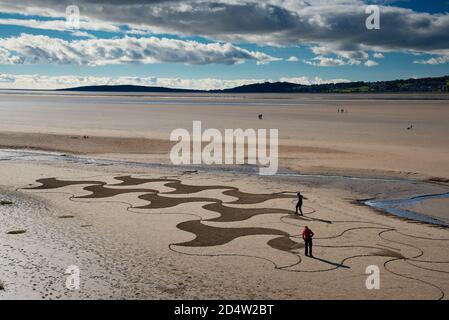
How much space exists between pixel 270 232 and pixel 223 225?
313 cm

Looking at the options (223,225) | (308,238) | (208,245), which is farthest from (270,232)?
(308,238)

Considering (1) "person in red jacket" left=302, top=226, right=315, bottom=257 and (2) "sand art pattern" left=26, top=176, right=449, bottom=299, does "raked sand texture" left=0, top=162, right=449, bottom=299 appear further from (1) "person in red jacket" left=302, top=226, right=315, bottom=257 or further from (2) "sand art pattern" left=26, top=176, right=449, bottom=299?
(1) "person in red jacket" left=302, top=226, right=315, bottom=257

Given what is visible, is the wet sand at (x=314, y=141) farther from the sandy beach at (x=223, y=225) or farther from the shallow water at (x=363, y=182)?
the shallow water at (x=363, y=182)

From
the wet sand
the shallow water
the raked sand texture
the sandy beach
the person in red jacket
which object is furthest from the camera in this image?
the wet sand

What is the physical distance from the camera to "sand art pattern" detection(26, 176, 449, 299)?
23094mm

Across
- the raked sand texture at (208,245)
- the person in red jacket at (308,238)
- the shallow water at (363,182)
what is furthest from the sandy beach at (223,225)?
the person in red jacket at (308,238)

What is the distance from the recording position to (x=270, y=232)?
1112 inches

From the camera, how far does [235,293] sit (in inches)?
786

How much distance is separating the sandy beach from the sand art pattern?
9 cm

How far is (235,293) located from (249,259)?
157 inches

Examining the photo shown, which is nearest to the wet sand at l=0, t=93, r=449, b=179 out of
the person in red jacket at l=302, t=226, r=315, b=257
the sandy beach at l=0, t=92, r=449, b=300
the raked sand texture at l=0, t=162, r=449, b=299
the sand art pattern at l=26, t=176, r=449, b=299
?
the sandy beach at l=0, t=92, r=449, b=300

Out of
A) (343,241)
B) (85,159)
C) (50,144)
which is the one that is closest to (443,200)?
(343,241)

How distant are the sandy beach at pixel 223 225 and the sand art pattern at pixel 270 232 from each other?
93 mm

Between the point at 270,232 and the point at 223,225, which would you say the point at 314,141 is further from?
the point at 270,232
